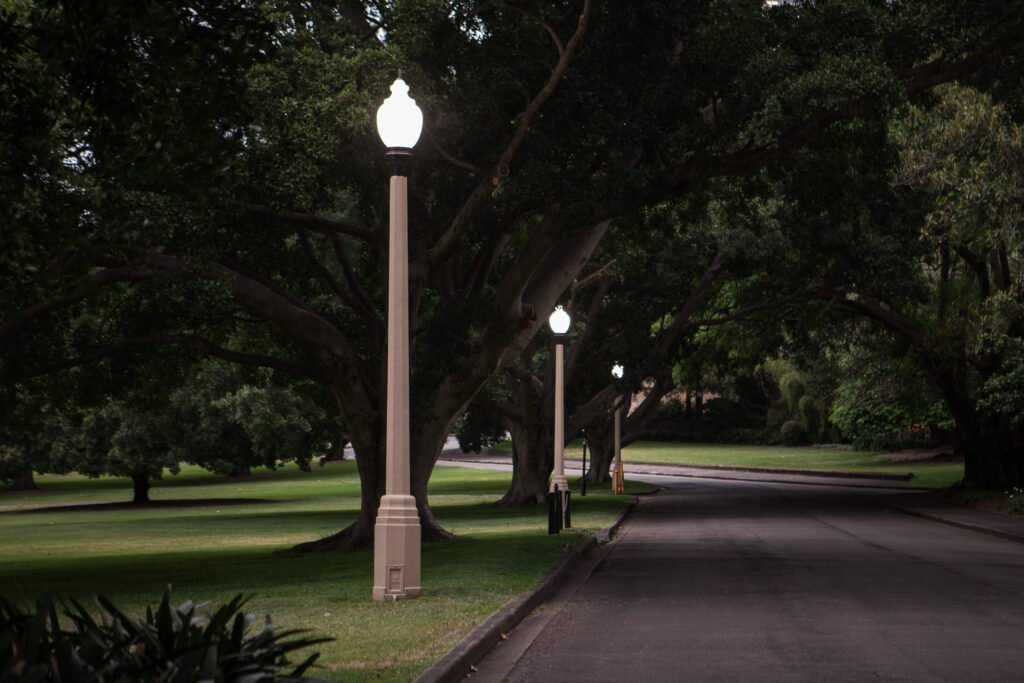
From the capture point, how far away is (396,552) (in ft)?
40.9

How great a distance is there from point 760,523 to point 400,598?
53.3 feet

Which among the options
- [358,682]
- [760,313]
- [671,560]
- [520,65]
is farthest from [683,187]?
[760,313]

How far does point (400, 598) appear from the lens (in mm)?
12383

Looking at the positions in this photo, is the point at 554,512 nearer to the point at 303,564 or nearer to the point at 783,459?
the point at 303,564

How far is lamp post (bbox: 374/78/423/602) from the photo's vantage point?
12.5 m

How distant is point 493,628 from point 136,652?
5.41 m

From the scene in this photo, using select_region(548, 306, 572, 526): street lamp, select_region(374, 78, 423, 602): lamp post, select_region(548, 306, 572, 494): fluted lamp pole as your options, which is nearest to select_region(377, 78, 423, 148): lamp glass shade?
select_region(374, 78, 423, 602): lamp post

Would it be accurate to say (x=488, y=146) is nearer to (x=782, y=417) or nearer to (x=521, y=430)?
(x=521, y=430)

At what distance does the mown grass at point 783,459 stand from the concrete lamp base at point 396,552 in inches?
1592

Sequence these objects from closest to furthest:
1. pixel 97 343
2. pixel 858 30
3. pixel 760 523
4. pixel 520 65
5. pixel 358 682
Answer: pixel 358 682, pixel 858 30, pixel 520 65, pixel 97 343, pixel 760 523

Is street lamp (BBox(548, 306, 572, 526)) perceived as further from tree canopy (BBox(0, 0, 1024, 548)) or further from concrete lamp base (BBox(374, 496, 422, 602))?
concrete lamp base (BBox(374, 496, 422, 602))

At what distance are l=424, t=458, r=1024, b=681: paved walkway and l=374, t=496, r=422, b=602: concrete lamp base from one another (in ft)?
4.89

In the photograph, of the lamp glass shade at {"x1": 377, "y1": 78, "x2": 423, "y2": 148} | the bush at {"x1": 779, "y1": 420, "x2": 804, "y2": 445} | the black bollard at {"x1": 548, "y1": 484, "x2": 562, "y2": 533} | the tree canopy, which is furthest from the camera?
the bush at {"x1": 779, "y1": 420, "x2": 804, "y2": 445}

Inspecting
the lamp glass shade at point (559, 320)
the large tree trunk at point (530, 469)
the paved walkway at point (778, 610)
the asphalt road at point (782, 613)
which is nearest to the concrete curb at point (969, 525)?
the paved walkway at point (778, 610)
